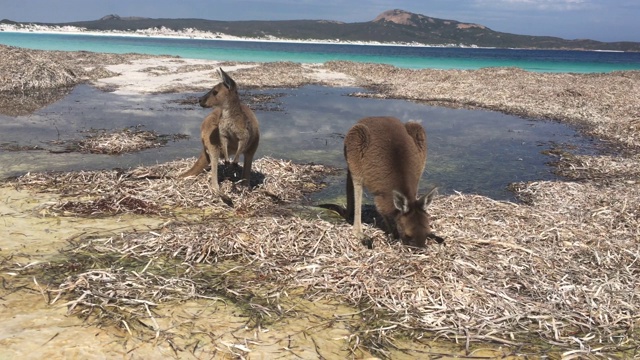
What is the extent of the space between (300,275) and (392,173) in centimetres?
175

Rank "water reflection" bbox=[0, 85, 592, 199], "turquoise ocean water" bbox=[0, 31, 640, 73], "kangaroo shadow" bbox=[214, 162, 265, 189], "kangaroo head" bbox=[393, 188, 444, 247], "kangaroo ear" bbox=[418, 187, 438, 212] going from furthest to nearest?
"turquoise ocean water" bbox=[0, 31, 640, 73] → "water reflection" bbox=[0, 85, 592, 199] → "kangaroo shadow" bbox=[214, 162, 265, 189] → "kangaroo head" bbox=[393, 188, 444, 247] → "kangaroo ear" bbox=[418, 187, 438, 212]

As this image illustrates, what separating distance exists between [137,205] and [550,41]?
214m

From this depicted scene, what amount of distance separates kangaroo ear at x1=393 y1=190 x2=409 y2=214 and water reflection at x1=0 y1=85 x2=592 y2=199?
344cm

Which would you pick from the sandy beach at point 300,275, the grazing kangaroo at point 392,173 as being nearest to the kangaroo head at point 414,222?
the grazing kangaroo at point 392,173

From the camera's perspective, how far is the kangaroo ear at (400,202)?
528 centimetres

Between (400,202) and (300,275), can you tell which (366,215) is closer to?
(400,202)

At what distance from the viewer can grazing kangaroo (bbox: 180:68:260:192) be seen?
304 inches

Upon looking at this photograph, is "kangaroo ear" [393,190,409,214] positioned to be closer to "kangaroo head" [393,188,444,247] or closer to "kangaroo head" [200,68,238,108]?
"kangaroo head" [393,188,444,247]

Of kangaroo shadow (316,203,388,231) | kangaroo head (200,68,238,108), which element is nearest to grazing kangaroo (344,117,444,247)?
kangaroo shadow (316,203,388,231)

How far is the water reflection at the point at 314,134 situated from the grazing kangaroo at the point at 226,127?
192 cm

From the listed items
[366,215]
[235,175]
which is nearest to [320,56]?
[235,175]

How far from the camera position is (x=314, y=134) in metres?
14.5

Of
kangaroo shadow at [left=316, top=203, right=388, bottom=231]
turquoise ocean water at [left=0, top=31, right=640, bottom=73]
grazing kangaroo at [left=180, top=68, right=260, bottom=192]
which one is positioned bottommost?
kangaroo shadow at [left=316, top=203, right=388, bottom=231]

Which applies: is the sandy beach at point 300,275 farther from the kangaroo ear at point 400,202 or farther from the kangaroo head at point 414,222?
the kangaroo ear at point 400,202
